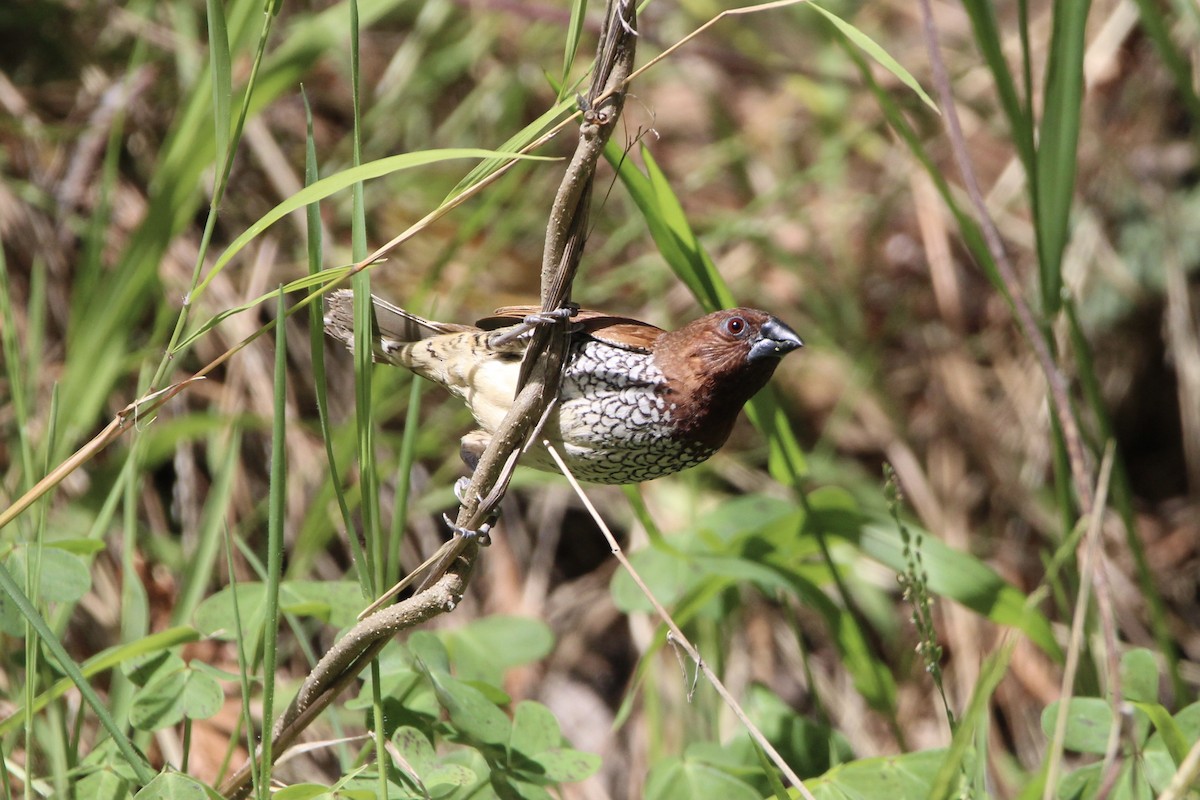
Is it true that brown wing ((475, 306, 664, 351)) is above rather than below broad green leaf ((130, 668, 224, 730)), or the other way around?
above

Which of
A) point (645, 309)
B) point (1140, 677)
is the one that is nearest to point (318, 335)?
point (1140, 677)

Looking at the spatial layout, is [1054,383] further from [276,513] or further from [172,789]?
[172,789]

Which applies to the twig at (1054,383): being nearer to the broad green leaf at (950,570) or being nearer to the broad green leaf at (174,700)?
the broad green leaf at (950,570)

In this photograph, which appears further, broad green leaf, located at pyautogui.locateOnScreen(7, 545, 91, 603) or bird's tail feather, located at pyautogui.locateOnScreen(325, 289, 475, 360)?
bird's tail feather, located at pyautogui.locateOnScreen(325, 289, 475, 360)

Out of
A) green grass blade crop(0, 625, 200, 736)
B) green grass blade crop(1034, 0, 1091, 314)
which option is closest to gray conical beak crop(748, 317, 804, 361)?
green grass blade crop(1034, 0, 1091, 314)

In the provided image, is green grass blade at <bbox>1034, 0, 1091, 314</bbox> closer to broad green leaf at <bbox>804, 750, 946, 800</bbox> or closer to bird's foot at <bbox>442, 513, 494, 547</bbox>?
broad green leaf at <bbox>804, 750, 946, 800</bbox>

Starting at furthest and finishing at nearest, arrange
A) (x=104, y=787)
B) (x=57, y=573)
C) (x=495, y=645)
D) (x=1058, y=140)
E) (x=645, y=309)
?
(x=645, y=309) < (x=495, y=645) < (x=1058, y=140) < (x=57, y=573) < (x=104, y=787)
